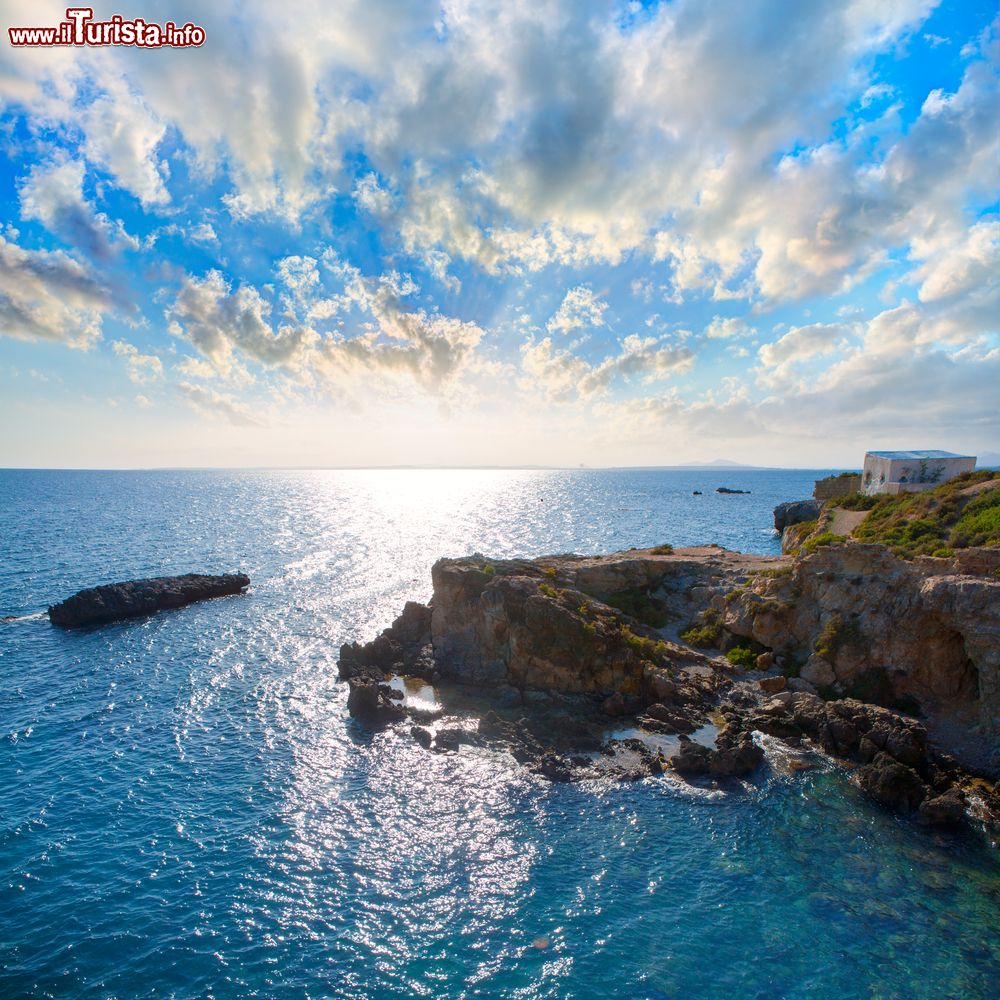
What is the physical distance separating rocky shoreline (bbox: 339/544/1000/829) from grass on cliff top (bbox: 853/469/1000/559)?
1000 centimetres

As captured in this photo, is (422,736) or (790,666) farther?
(790,666)

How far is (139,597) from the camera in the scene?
→ 69750 millimetres

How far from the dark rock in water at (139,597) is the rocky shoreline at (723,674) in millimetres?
33718

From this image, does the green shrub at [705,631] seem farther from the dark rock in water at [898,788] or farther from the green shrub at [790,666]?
the dark rock in water at [898,788]

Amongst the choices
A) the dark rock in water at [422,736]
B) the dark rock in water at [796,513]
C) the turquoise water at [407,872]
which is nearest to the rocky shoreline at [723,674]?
the dark rock in water at [422,736]

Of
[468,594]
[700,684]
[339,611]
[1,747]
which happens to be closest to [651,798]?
[700,684]

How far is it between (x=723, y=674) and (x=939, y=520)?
1420 inches

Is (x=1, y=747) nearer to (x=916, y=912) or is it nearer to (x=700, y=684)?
(x=700, y=684)

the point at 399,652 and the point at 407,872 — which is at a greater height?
the point at 399,652

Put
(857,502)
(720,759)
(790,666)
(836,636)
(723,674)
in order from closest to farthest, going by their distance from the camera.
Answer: (720,759)
(836,636)
(790,666)
(723,674)
(857,502)

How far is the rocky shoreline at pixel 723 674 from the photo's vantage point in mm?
34656

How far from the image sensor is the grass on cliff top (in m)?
53.7

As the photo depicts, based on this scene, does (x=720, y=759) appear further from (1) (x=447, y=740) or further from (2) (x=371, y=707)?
(2) (x=371, y=707)

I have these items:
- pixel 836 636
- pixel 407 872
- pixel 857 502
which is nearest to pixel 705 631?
pixel 836 636
